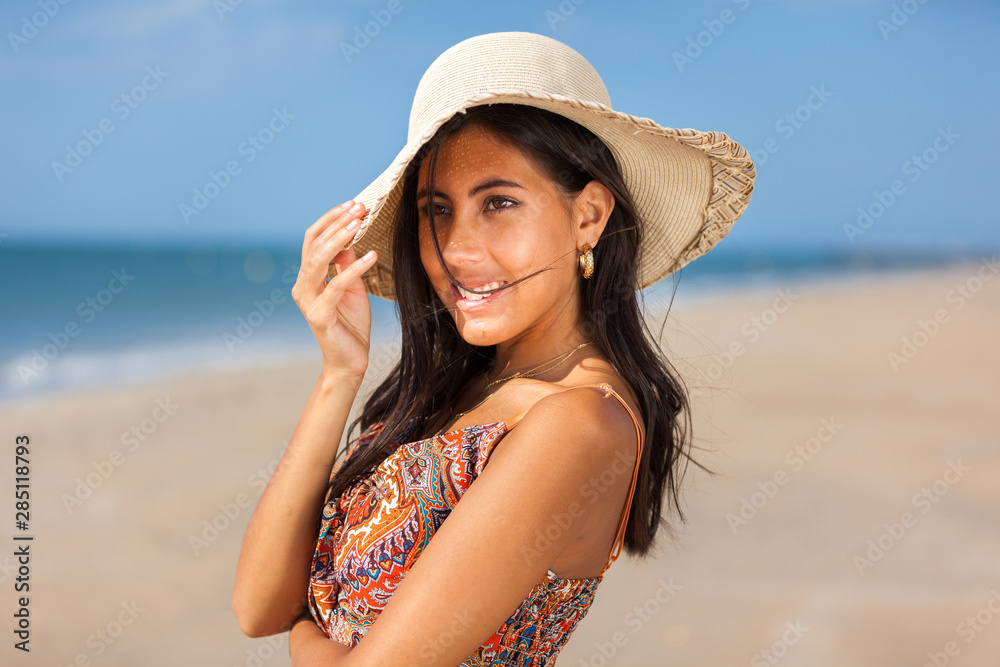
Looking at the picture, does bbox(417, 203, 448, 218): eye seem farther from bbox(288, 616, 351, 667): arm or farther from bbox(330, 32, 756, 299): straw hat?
bbox(288, 616, 351, 667): arm

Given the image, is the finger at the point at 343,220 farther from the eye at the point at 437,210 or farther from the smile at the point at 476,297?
the smile at the point at 476,297

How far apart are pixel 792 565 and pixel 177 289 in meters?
23.4

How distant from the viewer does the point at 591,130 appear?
1.97 m

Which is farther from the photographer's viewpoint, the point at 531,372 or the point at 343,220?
the point at 531,372

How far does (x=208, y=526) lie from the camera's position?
19.5 ft

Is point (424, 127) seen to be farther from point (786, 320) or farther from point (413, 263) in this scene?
point (786, 320)

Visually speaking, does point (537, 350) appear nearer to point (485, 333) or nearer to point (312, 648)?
point (485, 333)

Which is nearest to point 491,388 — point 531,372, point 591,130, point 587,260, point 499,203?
point 531,372

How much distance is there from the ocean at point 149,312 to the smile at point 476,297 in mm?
908

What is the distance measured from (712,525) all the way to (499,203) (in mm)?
4499

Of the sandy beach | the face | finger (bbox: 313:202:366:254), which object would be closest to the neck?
the face

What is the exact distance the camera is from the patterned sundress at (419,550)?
5.47 ft

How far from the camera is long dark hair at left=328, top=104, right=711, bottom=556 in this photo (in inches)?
74.5

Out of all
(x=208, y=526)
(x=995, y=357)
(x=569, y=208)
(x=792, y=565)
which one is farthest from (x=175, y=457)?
(x=995, y=357)
